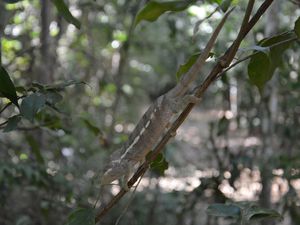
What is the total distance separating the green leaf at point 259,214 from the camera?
3.40 feet

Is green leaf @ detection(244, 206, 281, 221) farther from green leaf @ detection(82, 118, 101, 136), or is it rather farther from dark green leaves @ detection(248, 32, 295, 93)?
green leaf @ detection(82, 118, 101, 136)

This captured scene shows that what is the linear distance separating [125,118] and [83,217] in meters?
3.34

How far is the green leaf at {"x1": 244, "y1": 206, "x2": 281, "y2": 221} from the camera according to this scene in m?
1.04

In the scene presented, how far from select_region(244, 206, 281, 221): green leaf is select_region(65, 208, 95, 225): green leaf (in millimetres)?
350

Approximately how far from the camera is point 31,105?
100cm

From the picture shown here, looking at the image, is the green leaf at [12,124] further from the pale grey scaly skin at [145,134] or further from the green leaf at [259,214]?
the green leaf at [259,214]

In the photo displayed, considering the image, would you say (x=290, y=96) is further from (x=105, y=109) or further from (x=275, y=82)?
(x=105, y=109)

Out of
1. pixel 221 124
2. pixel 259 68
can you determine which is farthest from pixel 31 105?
pixel 221 124

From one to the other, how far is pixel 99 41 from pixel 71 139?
1.13m

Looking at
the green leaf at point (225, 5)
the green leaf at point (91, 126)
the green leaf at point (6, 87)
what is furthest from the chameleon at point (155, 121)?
the green leaf at point (6, 87)

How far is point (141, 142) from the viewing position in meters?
1.11

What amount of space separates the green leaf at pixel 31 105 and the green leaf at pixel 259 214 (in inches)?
20.7

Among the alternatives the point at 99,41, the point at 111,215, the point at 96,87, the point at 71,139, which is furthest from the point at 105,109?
the point at 111,215

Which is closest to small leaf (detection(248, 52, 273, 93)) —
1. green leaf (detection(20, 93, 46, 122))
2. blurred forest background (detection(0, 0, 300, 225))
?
blurred forest background (detection(0, 0, 300, 225))
